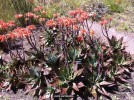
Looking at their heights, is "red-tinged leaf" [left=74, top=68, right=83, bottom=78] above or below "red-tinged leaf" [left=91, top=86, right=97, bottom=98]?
above

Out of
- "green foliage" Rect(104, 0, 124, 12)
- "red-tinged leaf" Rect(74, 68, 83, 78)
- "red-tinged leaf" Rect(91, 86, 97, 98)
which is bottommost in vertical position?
"red-tinged leaf" Rect(91, 86, 97, 98)

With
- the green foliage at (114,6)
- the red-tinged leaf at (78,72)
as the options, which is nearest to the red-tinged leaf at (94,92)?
the red-tinged leaf at (78,72)

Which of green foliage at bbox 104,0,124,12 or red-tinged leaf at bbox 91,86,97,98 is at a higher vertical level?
green foliage at bbox 104,0,124,12

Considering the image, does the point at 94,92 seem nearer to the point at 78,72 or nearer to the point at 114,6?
the point at 78,72

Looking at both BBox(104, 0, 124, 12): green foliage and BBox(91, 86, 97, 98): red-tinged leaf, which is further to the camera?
BBox(104, 0, 124, 12): green foliage

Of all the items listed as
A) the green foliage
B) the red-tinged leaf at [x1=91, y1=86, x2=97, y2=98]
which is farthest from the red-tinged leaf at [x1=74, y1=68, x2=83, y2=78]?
the green foliage

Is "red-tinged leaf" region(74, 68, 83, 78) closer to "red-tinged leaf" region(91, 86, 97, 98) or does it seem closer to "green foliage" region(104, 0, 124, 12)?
"red-tinged leaf" region(91, 86, 97, 98)

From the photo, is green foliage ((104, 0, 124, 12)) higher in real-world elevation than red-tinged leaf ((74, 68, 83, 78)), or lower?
higher

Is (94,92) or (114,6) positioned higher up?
(114,6)

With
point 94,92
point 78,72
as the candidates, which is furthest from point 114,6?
point 94,92

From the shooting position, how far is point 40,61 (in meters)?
6.37

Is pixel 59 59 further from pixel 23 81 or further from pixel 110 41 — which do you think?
pixel 110 41

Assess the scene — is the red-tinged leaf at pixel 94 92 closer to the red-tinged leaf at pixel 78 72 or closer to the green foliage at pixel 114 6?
the red-tinged leaf at pixel 78 72

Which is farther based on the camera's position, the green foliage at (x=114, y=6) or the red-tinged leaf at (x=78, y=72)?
the green foliage at (x=114, y=6)
